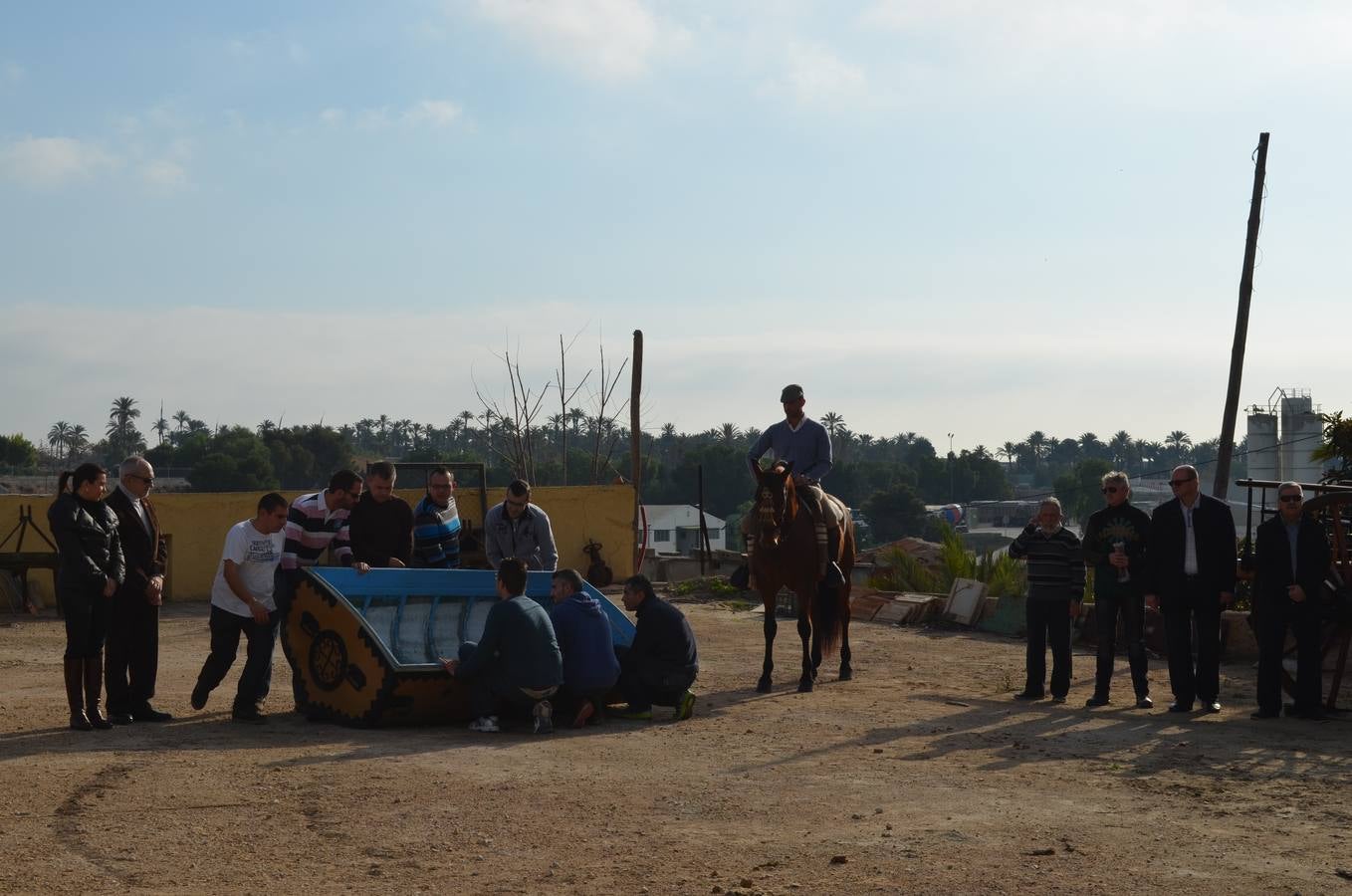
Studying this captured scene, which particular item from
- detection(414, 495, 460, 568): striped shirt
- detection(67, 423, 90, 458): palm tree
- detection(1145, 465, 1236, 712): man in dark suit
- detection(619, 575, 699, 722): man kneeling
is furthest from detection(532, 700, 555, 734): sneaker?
detection(67, 423, 90, 458): palm tree

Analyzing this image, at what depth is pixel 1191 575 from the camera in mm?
11469

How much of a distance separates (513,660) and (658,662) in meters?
1.35

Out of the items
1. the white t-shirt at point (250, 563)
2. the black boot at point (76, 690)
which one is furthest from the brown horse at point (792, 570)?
the black boot at point (76, 690)

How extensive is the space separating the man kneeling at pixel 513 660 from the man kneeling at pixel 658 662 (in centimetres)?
93

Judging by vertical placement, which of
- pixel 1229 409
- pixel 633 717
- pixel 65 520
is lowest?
pixel 633 717

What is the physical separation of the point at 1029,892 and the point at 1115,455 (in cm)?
17244

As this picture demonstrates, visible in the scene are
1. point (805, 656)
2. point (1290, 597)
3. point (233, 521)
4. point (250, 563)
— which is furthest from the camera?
point (233, 521)

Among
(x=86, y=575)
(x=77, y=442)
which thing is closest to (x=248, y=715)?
(x=86, y=575)

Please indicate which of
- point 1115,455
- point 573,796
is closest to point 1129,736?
point 573,796

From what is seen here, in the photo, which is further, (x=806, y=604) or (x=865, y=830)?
(x=806, y=604)

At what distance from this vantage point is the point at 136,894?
230 inches

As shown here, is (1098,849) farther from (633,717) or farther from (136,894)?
(633,717)

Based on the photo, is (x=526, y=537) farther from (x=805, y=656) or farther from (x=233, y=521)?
(x=233, y=521)

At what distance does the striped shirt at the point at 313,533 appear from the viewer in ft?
35.4
